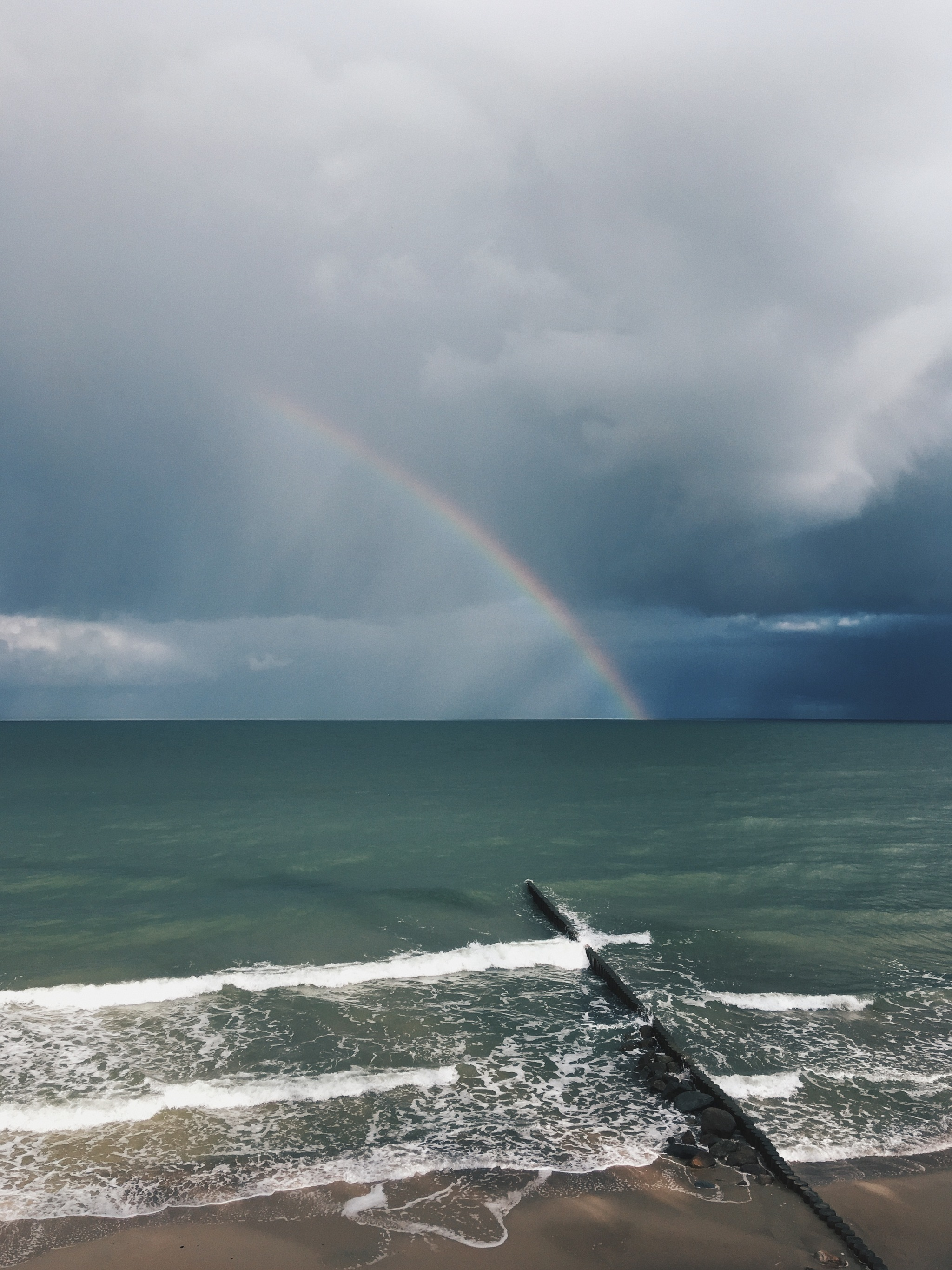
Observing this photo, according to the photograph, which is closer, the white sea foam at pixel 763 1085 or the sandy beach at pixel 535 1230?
the sandy beach at pixel 535 1230

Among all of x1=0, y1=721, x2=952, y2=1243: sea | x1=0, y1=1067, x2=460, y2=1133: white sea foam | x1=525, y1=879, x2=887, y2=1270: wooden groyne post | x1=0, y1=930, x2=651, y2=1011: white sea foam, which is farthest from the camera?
x1=0, y1=930, x2=651, y2=1011: white sea foam

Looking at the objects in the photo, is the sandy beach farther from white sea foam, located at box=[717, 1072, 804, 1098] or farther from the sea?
white sea foam, located at box=[717, 1072, 804, 1098]

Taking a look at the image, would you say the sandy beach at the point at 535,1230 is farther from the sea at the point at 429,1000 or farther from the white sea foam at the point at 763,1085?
the white sea foam at the point at 763,1085

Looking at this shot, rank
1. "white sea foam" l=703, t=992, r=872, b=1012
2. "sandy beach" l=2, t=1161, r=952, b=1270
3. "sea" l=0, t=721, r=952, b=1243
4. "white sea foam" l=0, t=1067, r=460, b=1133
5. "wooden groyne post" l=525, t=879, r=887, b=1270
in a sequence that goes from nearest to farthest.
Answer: "sandy beach" l=2, t=1161, r=952, b=1270, "wooden groyne post" l=525, t=879, r=887, b=1270, "sea" l=0, t=721, r=952, b=1243, "white sea foam" l=0, t=1067, r=460, b=1133, "white sea foam" l=703, t=992, r=872, b=1012

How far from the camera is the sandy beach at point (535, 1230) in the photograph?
10867 mm

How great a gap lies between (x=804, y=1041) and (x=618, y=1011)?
184 inches

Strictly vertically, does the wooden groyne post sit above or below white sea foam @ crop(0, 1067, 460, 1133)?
below

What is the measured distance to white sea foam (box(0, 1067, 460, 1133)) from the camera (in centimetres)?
1484

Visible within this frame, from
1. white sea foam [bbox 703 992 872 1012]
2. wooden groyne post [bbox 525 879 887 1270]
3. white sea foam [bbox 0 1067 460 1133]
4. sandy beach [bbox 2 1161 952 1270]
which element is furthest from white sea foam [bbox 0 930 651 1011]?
sandy beach [bbox 2 1161 952 1270]

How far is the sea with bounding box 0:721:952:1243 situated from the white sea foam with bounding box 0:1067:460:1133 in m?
0.07

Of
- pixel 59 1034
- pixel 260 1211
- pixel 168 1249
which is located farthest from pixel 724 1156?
pixel 59 1034

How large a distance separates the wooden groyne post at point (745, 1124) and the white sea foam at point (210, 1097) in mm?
5170

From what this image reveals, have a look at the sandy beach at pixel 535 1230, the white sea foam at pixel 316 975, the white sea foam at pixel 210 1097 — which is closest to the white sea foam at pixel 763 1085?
the sandy beach at pixel 535 1230

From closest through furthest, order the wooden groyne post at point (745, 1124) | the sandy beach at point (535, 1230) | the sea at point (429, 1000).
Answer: the sandy beach at point (535, 1230) → the wooden groyne post at point (745, 1124) → the sea at point (429, 1000)
